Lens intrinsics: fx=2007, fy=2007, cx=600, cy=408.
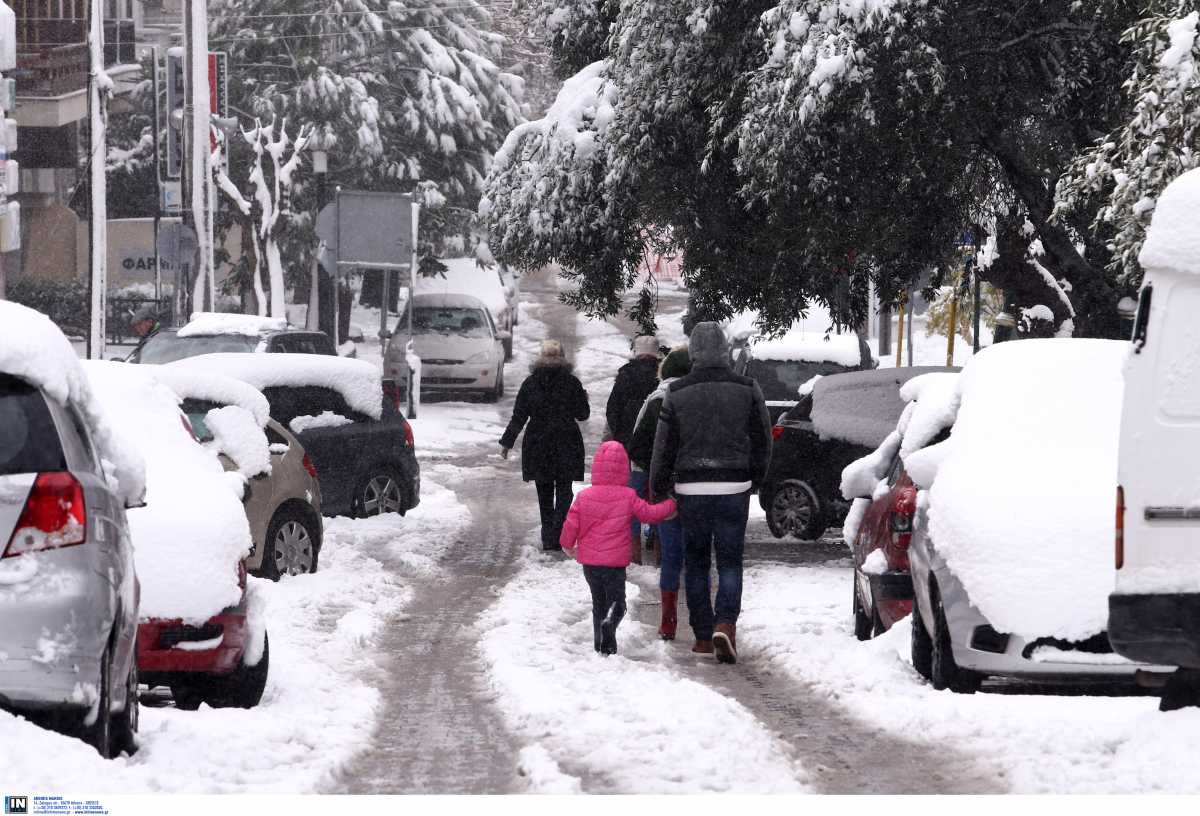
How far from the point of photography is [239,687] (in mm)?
9375

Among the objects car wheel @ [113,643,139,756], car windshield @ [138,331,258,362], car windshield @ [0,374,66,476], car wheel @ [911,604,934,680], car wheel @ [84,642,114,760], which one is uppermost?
car windshield @ [0,374,66,476]

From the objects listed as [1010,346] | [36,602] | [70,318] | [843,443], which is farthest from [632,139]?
[70,318]

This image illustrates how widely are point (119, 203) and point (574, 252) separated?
41.9m

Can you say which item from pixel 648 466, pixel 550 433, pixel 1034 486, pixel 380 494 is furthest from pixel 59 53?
pixel 1034 486

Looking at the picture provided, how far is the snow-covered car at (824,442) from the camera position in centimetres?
1770

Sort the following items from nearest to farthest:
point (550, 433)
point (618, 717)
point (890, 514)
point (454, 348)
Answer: point (618, 717) < point (890, 514) < point (550, 433) < point (454, 348)

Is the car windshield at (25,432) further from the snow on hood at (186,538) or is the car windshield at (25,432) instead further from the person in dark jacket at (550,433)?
the person in dark jacket at (550,433)

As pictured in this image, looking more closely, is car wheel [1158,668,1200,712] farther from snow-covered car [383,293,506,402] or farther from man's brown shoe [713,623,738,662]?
snow-covered car [383,293,506,402]

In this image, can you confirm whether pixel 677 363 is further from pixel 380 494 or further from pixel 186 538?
pixel 186 538

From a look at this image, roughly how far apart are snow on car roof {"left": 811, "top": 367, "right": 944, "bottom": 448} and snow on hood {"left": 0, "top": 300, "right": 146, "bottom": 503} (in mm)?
10549

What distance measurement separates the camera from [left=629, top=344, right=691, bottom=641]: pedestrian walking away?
38.5 feet

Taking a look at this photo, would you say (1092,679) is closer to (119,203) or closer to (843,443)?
(843,443)

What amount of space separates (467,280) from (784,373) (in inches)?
1183

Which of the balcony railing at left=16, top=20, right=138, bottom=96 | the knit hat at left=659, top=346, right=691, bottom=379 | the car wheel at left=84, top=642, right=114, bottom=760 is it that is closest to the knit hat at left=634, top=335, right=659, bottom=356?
the knit hat at left=659, top=346, right=691, bottom=379
